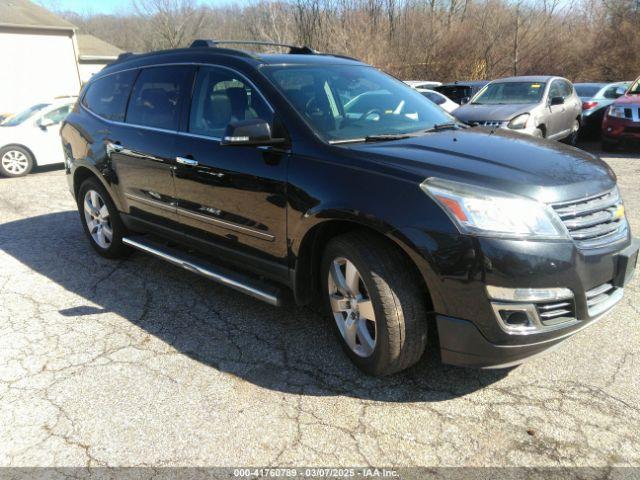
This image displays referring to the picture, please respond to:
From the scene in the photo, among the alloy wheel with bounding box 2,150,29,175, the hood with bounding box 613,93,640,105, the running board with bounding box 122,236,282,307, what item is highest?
the hood with bounding box 613,93,640,105

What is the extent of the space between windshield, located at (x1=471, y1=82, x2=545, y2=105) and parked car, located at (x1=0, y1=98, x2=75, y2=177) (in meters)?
9.15

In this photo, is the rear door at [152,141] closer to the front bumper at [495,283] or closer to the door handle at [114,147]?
the door handle at [114,147]

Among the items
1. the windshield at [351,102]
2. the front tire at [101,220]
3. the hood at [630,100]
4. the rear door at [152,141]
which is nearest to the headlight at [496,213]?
the windshield at [351,102]

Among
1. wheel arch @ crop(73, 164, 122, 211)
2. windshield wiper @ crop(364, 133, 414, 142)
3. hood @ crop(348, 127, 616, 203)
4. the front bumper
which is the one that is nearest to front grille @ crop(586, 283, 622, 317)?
the front bumper

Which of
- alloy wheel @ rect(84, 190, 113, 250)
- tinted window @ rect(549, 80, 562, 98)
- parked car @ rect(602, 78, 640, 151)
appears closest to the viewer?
alloy wheel @ rect(84, 190, 113, 250)

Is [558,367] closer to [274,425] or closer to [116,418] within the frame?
[274,425]

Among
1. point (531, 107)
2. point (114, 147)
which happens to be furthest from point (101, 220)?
point (531, 107)

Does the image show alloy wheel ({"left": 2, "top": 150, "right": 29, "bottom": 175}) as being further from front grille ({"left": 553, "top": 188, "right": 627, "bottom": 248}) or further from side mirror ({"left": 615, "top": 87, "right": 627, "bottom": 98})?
side mirror ({"left": 615, "top": 87, "right": 627, "bottom": 98})

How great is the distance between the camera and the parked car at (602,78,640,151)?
34.1ft

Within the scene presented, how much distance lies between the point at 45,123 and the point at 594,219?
11392mm

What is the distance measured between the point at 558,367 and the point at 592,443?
2.18 ft

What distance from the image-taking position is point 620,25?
23891 mm

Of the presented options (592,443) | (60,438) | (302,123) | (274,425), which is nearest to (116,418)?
(60,438)

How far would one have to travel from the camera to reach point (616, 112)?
1067 cm
